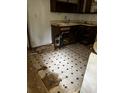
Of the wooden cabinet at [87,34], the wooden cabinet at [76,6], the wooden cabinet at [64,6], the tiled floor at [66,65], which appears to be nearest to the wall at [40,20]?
the wooden cabinet at [64,6]

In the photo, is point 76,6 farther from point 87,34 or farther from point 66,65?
point 66,65

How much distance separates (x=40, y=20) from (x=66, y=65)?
150 centimetres

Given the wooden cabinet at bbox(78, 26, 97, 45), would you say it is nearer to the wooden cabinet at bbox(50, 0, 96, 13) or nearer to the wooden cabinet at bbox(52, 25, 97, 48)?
the wooden cabinet at bbox(52, 25, 97, 48)

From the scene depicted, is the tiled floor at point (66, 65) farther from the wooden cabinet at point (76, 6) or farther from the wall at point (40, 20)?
the wooden cabinet at point (76, 6)

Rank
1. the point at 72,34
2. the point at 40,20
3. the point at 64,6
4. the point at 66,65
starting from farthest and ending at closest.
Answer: the point at 72,34 < the point at 64,6 < the point at 40,20 < the point at 66,65

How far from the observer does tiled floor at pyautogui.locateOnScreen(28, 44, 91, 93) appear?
68.4 inches

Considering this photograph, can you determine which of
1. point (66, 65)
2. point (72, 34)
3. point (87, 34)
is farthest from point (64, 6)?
point (66, 65)

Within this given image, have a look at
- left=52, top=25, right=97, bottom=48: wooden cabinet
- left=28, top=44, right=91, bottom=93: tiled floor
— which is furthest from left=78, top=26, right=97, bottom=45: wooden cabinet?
left=28, top=44, right=91, bottom=93: tiled floor

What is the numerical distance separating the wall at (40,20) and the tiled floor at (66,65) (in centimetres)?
51

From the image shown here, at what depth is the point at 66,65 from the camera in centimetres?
238

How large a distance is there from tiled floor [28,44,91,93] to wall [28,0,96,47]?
51 cm

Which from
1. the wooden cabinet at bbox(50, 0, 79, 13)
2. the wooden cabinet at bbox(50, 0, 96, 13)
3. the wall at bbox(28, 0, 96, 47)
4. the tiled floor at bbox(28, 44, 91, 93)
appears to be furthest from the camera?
the wooden cabinet at bbox(50, 0, 96, 13)

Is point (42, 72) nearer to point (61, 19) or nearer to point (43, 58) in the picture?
point (43, 58)
